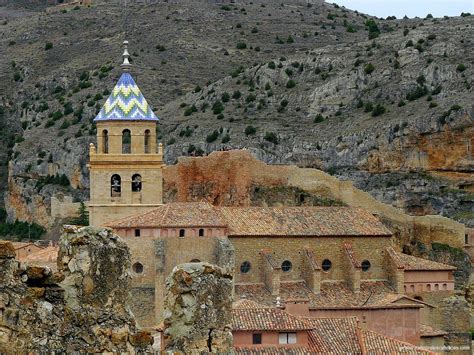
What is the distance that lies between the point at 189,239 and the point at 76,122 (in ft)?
161

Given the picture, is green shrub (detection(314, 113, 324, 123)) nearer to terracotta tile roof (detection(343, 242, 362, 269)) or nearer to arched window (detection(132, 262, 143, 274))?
terracotta tile roof (detection(343, 242, 362, 269))

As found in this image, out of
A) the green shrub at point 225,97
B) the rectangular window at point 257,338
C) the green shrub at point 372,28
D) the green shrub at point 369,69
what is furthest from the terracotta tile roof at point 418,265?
the green shrub at point 372,28

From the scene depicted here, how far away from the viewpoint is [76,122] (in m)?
98.9

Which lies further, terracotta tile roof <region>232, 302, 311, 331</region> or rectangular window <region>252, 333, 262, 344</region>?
terracotta tile roof <region>232, 302, 311, 331</region>

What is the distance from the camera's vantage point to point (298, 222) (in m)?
53.6

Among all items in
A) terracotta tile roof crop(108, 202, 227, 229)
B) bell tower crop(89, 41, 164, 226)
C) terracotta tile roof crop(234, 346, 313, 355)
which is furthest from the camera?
bell tower crop(89, 41, 164, 226)

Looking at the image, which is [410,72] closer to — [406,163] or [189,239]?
[406,163]

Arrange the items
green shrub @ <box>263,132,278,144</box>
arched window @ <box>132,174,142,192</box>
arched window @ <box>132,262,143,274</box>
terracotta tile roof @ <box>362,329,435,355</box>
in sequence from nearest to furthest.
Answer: terracotta tile roof @ <box>362,329,435,355</box>
arched window @ <box>132,262,143,274</box>
arched window @ <box>132,174,142,192</box>
green shrub @ <box>263,132,278,144</box>

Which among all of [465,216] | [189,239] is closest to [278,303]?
[189,239]

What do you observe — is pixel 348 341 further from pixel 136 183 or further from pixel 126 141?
pixel 126 141

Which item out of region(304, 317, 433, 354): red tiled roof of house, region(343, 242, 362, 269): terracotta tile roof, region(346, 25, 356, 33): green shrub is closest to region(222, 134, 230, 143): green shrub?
region(343, 242, 362, 269): terracotta tile roof

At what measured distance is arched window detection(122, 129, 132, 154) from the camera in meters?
55.4

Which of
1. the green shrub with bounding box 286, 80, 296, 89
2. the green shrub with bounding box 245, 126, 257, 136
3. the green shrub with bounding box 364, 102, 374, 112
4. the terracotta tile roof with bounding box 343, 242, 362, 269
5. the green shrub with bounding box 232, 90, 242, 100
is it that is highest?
the green shrub with bounding box 286, 80, 296, 89

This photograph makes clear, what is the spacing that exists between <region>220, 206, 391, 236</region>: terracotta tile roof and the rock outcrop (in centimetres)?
4043
